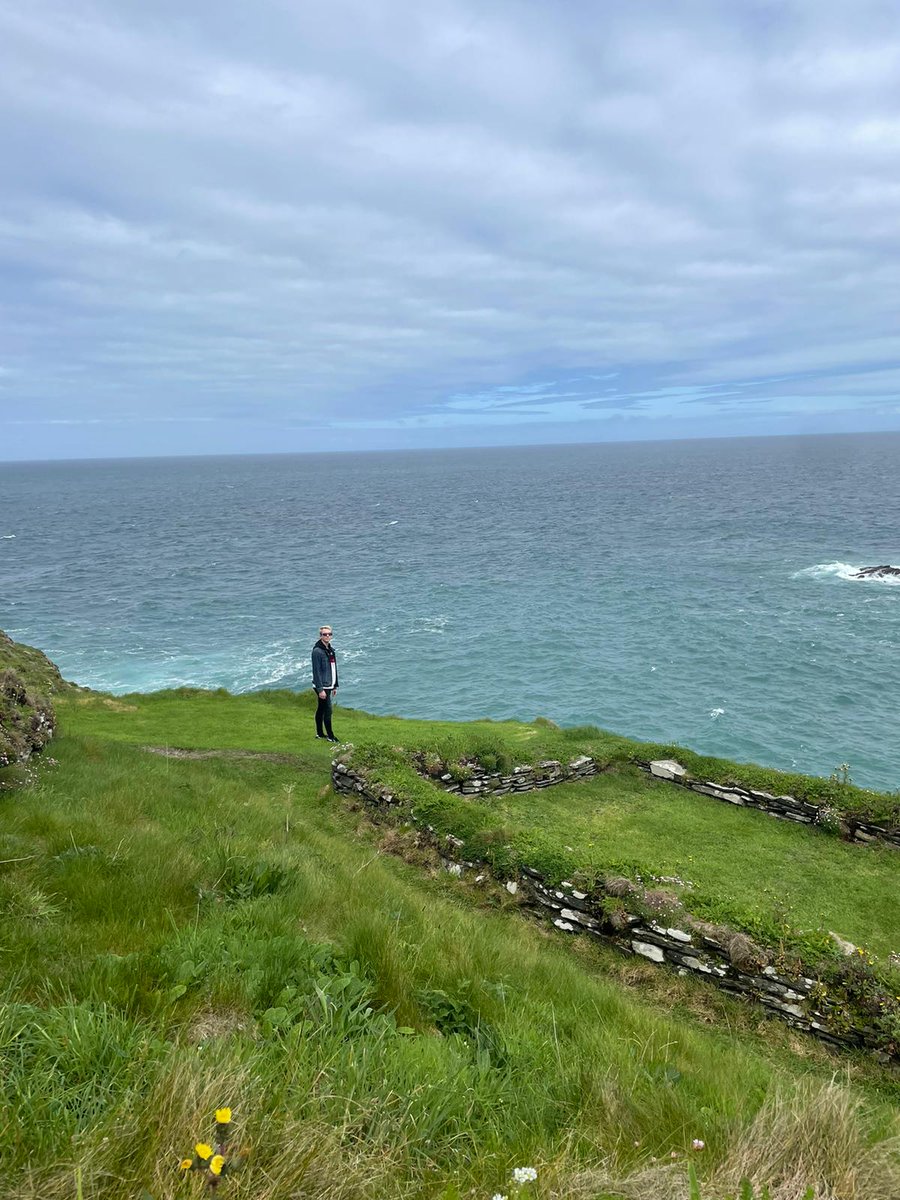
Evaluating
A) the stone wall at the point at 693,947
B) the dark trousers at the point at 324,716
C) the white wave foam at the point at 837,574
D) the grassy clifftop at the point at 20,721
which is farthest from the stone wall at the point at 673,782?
the white wave foam at the point at 837,574

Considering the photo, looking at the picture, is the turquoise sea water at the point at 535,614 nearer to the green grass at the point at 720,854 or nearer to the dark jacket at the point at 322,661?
the green grass at the point at 720,854

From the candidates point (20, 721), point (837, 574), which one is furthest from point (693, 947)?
point (837, 574)

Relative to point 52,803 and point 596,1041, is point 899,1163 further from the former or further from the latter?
point 52,803

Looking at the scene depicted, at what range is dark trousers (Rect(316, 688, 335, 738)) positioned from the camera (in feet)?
58.5

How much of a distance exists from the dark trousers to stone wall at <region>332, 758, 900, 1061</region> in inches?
268

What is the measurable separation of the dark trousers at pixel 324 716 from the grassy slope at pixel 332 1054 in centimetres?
938

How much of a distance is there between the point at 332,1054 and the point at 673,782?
14.2 meters

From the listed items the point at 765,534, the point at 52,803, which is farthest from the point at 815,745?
the point at 765,534

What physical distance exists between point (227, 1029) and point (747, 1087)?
3.69 metres

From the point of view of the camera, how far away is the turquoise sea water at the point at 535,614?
32.9 meters

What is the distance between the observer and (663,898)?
10.1m

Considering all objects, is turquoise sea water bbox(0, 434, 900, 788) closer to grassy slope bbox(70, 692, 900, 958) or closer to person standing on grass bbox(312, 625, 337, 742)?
grassy slope bbox(70, 692, 900, 958)

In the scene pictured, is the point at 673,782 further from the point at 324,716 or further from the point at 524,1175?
the point at 524,1175

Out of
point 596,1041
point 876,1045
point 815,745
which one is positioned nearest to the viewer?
point 596,1041
